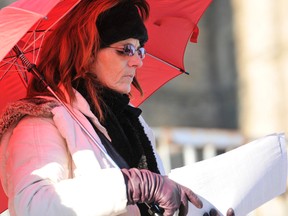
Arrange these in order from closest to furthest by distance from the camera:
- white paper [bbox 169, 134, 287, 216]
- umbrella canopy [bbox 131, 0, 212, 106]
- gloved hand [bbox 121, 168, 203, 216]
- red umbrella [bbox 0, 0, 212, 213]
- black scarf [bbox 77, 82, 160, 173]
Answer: gloved hand [bbox 121, 168, 203, 216] < white paper [bbox 169, 134, 287, 216] < black scarf [bbox 77, 82, 160, 173] < red umbrella [bbox 0, 0, 212, 213] < umbrella canopy [bbox 131, 0, 212, 106]

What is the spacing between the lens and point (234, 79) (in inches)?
339

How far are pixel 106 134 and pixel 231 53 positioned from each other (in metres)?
5.32

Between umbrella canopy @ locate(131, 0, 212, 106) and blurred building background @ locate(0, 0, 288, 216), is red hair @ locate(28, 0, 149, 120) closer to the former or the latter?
umbrella canopy @ locate(131, 0, 212, 106)

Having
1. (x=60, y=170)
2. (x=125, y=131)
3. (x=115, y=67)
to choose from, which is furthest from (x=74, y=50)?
(x=60, y=170)

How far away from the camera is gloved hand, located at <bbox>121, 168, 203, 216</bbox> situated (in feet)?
9.88

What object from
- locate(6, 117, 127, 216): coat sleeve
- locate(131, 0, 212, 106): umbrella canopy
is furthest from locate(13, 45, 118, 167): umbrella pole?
locate(131, 0, 212, 106): umbrella canopy

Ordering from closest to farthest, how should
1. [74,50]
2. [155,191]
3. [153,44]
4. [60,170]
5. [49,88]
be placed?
[155,191] → [60,170] → [49,88] → [74,50] → [153,44]

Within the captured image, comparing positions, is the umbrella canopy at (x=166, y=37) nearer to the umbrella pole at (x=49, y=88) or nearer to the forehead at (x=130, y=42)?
the forehead at (x=130, y=42)

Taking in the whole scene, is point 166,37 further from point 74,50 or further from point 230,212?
point 230,212

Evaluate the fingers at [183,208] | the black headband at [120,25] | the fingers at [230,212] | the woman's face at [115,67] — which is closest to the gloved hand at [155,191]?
the fingers at [183,208]

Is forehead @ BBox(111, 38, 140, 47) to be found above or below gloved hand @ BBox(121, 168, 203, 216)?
above

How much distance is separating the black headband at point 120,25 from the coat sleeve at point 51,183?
0.49 m

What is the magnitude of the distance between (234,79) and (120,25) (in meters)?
5.12

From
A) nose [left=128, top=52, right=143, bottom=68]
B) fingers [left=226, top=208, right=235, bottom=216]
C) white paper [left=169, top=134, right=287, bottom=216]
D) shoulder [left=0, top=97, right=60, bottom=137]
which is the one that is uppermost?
shoulder [left=0, top=97, right=60, bottom=137]
